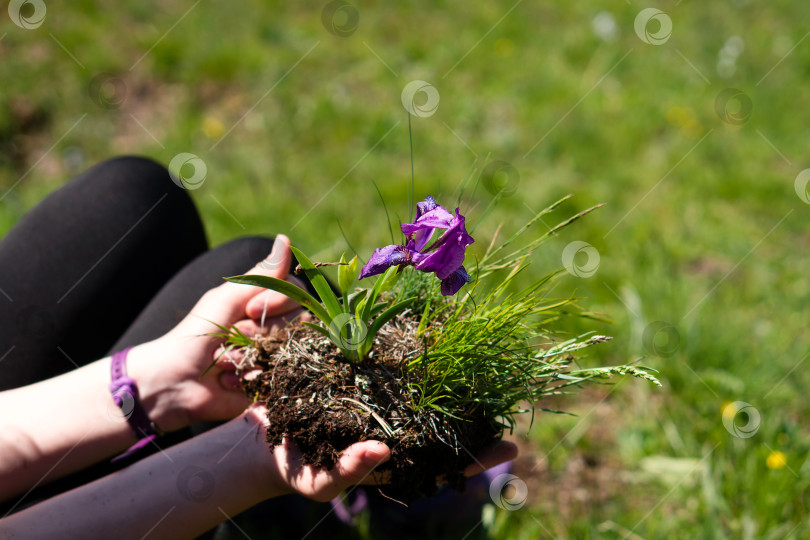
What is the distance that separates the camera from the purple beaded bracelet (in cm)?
150

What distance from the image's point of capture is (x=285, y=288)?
118 centimetres

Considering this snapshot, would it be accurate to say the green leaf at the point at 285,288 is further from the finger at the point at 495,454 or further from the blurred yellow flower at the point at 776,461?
the blurred yellow flower at the point at 776,461

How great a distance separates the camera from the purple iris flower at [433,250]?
1.05 m

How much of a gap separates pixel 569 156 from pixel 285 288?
8.66ft

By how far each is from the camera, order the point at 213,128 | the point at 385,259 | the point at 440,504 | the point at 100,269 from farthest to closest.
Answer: the point at 213,128
the point at 440,504
the point at 100,269
the point at 385,259

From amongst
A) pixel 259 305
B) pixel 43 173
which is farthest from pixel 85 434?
pixel 43 173

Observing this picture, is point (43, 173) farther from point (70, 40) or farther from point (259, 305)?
point (259, 305)

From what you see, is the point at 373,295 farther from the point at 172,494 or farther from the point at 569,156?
the point at 569,156

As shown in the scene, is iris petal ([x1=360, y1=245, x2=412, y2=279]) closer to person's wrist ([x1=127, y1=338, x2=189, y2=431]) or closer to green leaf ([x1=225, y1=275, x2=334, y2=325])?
green leaf ([x1=225, y1=275, x2=334, y2=325])

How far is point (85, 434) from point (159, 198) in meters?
0.79

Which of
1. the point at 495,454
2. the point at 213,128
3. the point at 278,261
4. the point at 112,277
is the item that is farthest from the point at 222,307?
the point at 213,128

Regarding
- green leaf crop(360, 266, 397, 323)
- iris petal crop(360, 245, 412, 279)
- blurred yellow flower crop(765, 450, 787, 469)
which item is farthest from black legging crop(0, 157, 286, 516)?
blurred yellow flower crop(765, 450, 787, 469)

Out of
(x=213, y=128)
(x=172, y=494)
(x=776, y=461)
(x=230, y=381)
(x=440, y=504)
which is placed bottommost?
(x=776, y=461)

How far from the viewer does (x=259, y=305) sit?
1488 millimetres
